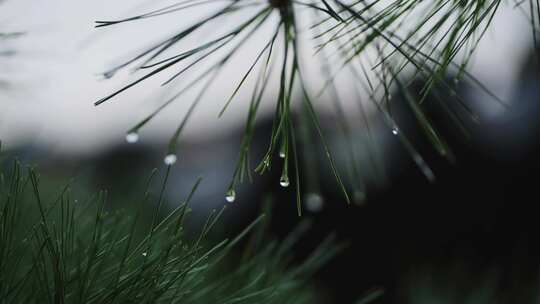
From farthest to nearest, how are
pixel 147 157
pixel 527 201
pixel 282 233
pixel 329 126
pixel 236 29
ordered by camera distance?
pixel 147 157 → pixel 282 233 → pixel 527 201 → pixel 329 126 → pixel 236 29

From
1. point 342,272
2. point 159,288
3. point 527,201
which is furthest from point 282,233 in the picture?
point 159,288

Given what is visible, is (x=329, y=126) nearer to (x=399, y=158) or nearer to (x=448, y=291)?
(x=399, y=158)

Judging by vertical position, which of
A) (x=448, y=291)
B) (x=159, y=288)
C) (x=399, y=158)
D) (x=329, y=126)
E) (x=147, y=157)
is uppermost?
(x=147, y=157)

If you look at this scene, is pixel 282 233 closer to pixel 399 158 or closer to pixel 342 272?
pixel 342 272

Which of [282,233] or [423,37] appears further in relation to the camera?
[282,233]

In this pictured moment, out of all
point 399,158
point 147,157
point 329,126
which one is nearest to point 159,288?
point 329,126

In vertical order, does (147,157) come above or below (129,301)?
above

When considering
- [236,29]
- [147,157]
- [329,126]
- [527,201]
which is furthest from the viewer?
[147,157]

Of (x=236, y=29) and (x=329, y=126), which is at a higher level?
(x=329, y=126)

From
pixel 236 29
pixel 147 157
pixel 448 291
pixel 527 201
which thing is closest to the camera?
pixel 236 29
